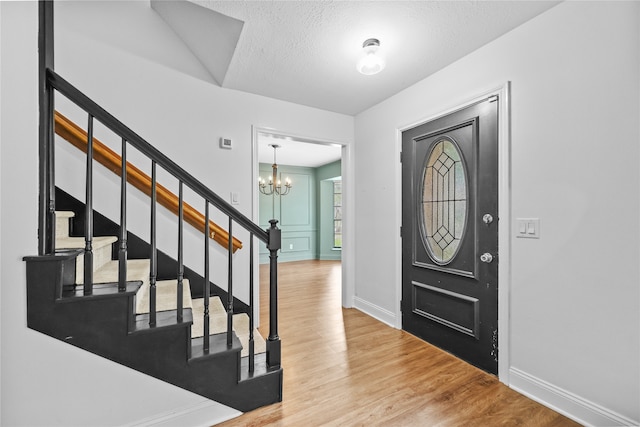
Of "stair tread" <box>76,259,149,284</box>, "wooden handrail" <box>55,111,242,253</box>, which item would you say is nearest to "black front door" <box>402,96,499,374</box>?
"wooden handrail" <box>55,111,242,253</box>

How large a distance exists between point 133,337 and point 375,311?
2.32m

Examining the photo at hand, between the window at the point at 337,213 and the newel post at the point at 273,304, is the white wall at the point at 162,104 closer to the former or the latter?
the newel post at the point at 273,304

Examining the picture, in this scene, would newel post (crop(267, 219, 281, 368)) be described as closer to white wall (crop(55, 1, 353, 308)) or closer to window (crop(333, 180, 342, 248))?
white wall (crop(55, 1, 353, 308))

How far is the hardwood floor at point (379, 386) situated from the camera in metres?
1.51

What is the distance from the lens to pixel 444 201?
2.28 m

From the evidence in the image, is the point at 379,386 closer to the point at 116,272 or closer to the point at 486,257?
the point at 486,257

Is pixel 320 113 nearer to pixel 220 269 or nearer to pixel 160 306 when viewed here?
pixel 220 269

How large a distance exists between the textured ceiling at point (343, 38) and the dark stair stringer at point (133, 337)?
161 centimetres

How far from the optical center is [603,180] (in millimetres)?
1415

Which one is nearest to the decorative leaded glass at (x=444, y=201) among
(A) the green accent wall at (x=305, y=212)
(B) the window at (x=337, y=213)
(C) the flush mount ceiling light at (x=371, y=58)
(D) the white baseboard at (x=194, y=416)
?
(C) the flush mount ceiling light at (x=371, y=58)

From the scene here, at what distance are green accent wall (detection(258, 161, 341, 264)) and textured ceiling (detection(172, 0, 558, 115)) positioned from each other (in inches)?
163

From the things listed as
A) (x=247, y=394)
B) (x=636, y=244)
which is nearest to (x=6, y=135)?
(x=247, y=394)

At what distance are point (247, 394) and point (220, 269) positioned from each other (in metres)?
Result: 1.25

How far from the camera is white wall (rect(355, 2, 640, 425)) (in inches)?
53.1
